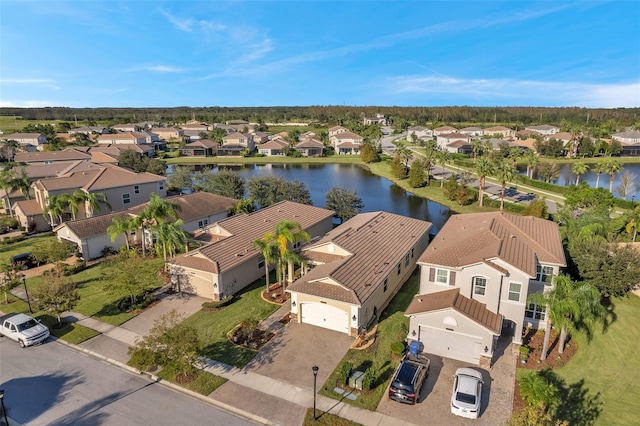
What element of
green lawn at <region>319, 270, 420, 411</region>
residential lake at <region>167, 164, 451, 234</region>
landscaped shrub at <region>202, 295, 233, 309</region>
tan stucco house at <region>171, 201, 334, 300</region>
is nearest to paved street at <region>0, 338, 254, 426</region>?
green lawn at <region>319, 270, 420, 411</region>

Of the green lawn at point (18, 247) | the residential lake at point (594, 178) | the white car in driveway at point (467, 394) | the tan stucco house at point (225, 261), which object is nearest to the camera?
the white car in driveway at point (467, 394)

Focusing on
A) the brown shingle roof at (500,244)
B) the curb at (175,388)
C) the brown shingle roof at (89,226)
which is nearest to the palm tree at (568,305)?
the brown shingle roof at (500,244)

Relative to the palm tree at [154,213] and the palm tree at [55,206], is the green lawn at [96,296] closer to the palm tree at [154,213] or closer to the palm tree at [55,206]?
the palm tree at [154,213]

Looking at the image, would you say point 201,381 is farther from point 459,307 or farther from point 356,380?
point 459,307

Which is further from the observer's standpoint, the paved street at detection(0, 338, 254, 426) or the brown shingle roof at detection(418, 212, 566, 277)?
the brown shingle roof at detection(418, 212, 566, 277)

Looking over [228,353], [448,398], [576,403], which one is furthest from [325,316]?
[576,403]

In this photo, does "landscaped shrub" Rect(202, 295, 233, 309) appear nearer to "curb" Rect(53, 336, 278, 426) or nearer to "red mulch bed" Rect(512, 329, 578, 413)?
"curb" Rect(53, 336, 278, 426)
